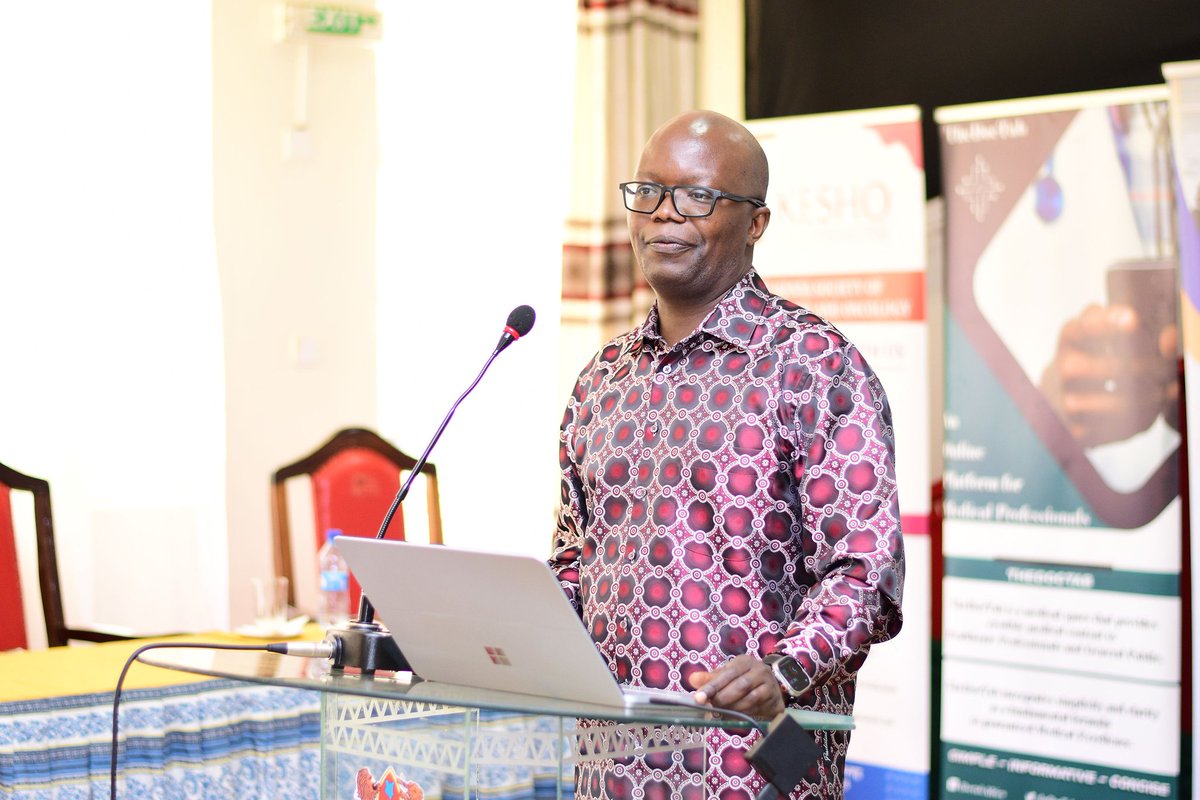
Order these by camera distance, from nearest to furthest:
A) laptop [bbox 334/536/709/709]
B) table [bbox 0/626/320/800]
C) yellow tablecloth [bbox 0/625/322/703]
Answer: laptop [bbox 334/536/709/709]
table [bbox 0/626/320/800]
yellow tablecloth [bbox 0/625/322/703]

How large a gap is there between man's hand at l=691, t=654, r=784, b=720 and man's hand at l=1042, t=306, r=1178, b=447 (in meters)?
2.59

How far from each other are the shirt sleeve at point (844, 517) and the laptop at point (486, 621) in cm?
24

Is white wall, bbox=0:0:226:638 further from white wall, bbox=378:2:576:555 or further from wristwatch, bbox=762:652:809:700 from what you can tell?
wristwatch, bbox=762:652:809:700

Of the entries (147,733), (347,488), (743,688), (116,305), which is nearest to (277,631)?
(147,733)

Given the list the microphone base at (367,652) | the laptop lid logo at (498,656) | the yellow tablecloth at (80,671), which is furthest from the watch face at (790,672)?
the yellow tablecloth at (80,671)

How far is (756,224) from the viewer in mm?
1838

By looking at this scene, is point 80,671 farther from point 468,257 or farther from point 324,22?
point 324,22

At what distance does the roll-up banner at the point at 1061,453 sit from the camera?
3.66m

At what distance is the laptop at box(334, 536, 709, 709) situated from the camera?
1.29 metres

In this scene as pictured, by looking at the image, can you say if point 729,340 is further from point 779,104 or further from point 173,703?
point 779,104

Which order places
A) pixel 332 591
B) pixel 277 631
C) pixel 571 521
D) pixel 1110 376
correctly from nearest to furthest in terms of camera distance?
pixel 571 521, pixel 277 631, pixel 332 591, pixel 1110 376

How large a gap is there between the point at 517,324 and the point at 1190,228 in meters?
2.43

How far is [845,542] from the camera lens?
1.62 meters

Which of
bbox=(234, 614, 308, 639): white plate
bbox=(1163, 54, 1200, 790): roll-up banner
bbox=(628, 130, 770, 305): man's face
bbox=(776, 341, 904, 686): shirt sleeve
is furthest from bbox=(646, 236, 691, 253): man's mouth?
bbox=(1163, 54, 1200, 790): roll-up banner
